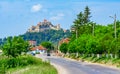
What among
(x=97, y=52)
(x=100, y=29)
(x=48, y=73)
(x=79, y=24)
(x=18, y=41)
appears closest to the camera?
(x=48, y=73)

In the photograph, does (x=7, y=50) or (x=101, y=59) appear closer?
(x=7, y=50)

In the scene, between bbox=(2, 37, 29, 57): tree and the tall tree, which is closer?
bbox=(2, 37, 29, 57): tree

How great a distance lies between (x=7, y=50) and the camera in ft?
220

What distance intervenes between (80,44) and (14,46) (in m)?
31.4

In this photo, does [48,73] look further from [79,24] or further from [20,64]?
[79,24]

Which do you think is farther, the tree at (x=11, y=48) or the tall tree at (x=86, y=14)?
the tall tree at (x=86, y=14)

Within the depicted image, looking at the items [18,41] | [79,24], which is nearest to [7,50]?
[18,41]

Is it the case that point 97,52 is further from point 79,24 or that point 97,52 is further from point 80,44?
point 79,24

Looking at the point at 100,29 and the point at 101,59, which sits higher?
the point at 100,29

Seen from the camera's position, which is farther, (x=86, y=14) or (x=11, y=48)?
(x=86, y=14)

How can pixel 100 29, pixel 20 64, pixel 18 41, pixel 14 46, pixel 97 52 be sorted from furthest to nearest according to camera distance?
pixel 100 29 → pixel 97 52 → pixel 18 41 → pixel 14 46 → pixel 20 64

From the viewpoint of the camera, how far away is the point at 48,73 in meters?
39.5

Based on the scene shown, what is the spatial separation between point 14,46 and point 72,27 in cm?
7676

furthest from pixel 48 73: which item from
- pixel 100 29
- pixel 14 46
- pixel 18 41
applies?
pixel 100 29
